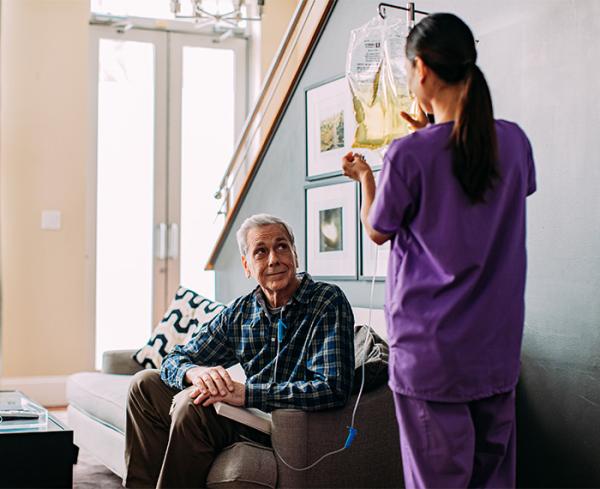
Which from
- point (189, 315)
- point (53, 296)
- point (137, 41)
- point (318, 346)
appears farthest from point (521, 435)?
point (137, 41)

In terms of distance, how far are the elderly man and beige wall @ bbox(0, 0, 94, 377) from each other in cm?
308

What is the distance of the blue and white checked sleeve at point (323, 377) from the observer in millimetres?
2174

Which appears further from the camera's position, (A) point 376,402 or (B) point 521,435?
(B) point 521,435

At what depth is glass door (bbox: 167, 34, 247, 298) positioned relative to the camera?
5.72 metres

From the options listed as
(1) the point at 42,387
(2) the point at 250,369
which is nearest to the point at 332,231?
(2) the point at 250,369

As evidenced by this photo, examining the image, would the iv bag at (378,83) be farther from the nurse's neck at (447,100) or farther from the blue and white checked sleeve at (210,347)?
the blue and white checked sleeve at (210,347)

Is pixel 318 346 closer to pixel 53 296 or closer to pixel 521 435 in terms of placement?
pixel 521 435

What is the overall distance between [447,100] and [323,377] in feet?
3.01

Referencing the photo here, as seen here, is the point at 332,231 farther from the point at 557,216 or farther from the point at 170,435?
the point at 170,435

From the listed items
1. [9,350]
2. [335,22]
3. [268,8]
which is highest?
[268,8]

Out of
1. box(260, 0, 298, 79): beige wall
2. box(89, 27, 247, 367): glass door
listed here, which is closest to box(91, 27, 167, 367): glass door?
box(89, 27, 247, 367): glass door

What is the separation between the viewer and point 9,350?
536 centimetres

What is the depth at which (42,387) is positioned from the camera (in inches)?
211

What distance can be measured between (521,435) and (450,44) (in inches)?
54.4
